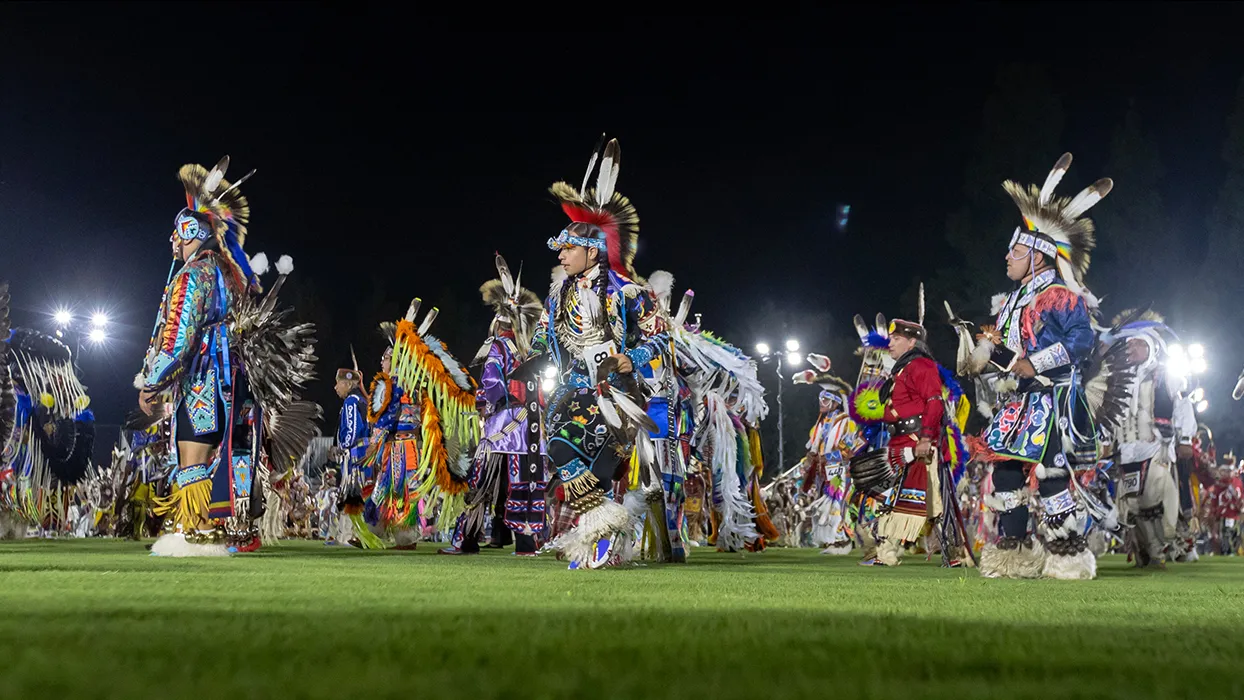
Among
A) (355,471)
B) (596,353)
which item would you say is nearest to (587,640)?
(596,353)

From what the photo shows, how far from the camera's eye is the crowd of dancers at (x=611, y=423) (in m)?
6.53

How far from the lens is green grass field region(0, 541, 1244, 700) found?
2023 millimetres

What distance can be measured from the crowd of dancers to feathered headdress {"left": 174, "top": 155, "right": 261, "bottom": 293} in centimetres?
2

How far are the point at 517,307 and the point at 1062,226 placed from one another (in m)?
4.56

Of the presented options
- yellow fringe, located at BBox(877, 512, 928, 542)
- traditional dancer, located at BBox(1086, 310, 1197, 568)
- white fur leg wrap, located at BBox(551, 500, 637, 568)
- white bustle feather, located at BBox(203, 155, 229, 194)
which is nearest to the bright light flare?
traditional dancer, located at BBox(1086, 310, 1197, 568)

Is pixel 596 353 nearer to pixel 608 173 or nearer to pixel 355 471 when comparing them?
pixel 608 173

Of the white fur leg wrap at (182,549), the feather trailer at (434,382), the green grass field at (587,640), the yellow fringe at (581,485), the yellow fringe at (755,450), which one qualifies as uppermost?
the feather trailer at (434,382)

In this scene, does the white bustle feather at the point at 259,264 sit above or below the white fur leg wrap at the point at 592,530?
above

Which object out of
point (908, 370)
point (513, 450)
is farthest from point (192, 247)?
point (908, 370)

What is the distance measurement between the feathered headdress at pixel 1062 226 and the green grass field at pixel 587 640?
257cm

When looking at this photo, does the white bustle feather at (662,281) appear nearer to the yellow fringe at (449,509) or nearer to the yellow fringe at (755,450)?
the yellow fringe at (449,509)

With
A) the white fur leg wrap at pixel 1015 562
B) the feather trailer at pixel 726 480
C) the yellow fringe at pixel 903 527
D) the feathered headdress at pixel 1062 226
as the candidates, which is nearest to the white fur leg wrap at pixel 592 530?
the white fur leg wrap at pixel 1015 562

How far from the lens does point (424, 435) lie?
1080 cm

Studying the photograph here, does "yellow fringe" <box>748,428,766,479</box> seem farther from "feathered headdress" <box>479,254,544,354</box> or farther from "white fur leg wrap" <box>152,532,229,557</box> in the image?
"white fur leg wrap" <box>152,532,229,557</box>
